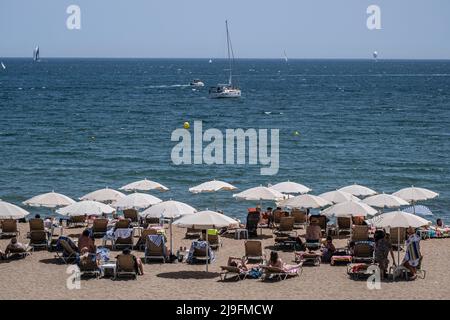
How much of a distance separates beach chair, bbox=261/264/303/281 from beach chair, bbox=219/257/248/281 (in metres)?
0.43

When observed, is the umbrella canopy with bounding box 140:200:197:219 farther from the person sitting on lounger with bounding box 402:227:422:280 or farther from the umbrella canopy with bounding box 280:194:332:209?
the person sitting on lounger with bounding box 402:227:422:280

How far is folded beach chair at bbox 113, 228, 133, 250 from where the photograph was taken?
1931cm

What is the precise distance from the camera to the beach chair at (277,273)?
1614 centimetres

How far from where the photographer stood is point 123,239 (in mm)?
19297

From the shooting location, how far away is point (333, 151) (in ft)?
163

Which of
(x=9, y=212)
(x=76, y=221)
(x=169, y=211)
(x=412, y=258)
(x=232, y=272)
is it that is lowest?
(x=76, y=221)

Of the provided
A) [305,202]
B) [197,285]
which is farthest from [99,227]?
[197,285]

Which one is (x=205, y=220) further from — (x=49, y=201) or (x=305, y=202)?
(x=49, y=201)

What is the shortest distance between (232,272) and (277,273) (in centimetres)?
95

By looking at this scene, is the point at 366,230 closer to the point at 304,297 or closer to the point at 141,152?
the point at 304,297

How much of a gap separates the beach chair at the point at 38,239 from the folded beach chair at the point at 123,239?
5.67 ft

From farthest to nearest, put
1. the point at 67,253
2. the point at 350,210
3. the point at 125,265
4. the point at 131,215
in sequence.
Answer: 1. the point at 131,215
2. the point at 350,210
3. the point at 67,253
4. the point at 125,265

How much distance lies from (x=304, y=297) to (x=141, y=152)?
3528 centimetres

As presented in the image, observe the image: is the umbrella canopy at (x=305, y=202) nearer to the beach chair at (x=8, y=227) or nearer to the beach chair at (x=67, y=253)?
the beach chair at (x=67, y=253)
